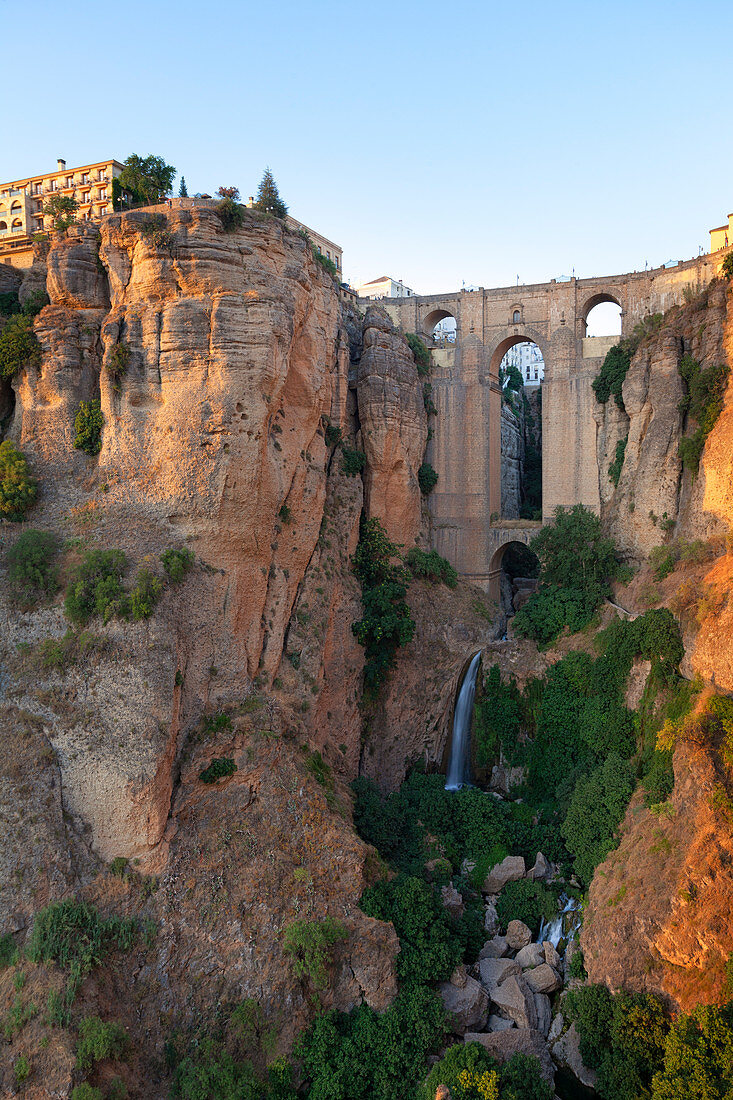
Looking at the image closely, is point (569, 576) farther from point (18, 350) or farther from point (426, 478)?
point (18, 350)

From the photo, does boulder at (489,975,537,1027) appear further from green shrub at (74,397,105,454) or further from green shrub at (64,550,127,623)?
green shrub at (74,397,105,454)

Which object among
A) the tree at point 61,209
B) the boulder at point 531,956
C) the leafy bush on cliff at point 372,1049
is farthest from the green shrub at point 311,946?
the tree at point 61,209

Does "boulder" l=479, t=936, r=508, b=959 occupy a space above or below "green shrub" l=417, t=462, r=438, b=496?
below

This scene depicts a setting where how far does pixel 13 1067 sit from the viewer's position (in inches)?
573


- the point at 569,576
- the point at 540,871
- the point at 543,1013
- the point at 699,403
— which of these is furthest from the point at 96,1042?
the point at 699,403

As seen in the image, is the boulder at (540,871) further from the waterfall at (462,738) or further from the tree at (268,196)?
the tree at (268,196)

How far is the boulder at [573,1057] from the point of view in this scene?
1698cm

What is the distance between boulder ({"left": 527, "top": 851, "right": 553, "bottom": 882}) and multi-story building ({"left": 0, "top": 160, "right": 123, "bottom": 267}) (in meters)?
30.0

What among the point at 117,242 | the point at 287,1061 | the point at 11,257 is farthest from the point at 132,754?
the point at 11,257

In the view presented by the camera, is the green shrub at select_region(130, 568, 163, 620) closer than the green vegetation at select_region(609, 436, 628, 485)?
Yes

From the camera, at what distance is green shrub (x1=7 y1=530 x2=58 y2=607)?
19.6m

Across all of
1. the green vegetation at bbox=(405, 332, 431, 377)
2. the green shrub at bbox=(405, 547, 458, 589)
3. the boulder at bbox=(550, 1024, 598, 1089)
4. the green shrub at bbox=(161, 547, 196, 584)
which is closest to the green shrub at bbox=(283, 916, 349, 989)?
the boulder at bbox=(550, 1024, 598, 1089)

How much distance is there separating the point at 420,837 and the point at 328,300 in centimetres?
1878

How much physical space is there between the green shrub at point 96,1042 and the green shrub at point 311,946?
409 cm
